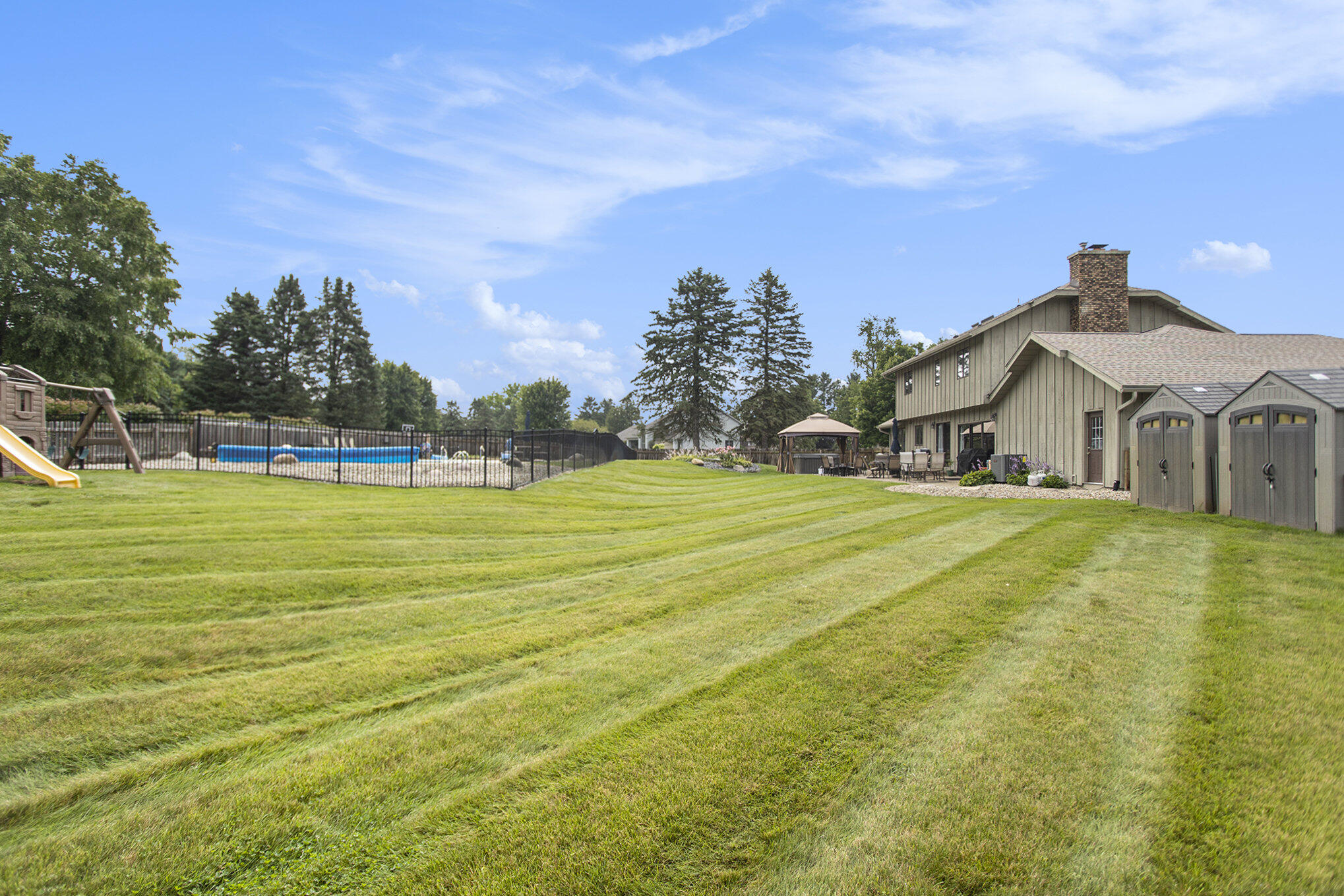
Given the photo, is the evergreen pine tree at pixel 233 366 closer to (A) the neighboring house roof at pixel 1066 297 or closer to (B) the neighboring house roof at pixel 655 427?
(B) the neighboring house roof at pixel 655 427

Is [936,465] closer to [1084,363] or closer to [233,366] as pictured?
[1084,363]

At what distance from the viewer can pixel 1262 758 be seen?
10.6 feet

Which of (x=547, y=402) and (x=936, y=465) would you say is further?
(x=547, y=402)

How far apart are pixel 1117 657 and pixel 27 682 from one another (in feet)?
23.4

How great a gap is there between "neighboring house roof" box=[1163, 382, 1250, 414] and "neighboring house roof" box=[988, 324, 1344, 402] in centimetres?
298

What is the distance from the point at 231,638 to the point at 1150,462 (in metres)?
13.9

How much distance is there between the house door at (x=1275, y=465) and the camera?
8578 millimetres

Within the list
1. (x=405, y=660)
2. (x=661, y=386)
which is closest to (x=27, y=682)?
(x=405, y=660)

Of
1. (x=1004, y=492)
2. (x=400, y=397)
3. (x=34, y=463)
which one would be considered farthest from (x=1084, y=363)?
(x=400, y=397)

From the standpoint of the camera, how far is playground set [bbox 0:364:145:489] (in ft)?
38.2

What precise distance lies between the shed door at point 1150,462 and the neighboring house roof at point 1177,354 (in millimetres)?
2748

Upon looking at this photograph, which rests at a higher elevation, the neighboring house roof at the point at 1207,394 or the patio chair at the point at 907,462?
the neighboring house roof at the point at 1207,394

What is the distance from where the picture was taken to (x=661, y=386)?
54.5 metres

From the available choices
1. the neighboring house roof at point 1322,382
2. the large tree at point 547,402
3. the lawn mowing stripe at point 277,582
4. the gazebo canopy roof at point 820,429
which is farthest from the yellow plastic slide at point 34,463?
the large tree at point 547,402
